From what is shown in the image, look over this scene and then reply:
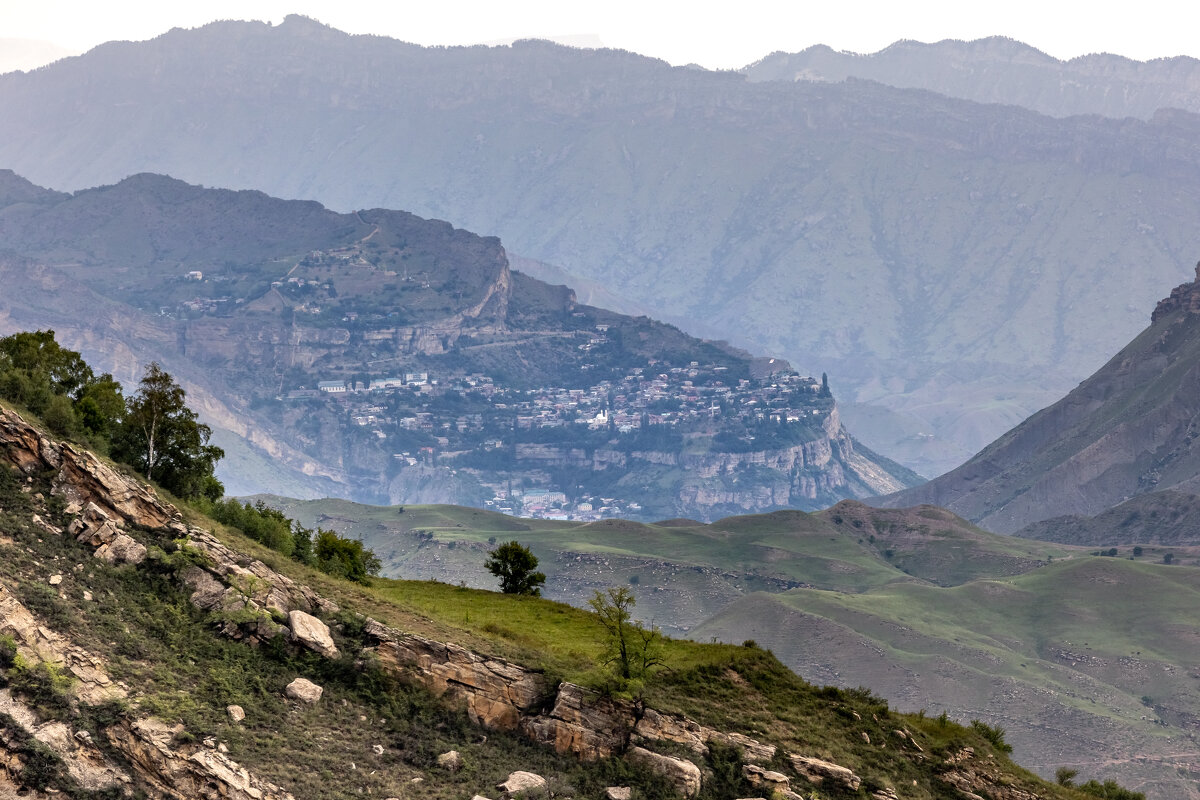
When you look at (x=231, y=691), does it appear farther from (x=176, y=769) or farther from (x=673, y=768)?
(x=673, y=768)

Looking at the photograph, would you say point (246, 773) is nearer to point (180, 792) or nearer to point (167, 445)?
point (180, 792)

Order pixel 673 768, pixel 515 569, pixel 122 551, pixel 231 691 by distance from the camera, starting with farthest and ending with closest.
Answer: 1. pixel 515 569
2. pixel 122 551
3. pixel 673 768
4. pixel 231 691

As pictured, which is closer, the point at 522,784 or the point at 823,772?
the point at 522,784

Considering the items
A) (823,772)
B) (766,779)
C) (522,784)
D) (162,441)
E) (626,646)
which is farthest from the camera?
(162,441)

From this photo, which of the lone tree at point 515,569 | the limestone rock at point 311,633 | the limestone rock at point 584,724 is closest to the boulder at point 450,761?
the limestone rock at point 584,724

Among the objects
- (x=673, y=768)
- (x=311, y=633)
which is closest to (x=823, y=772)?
(x=673, y=768)

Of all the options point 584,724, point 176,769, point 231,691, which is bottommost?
point 176,769

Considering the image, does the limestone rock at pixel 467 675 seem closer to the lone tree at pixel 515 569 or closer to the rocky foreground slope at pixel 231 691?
the rocky foreground slope at pixel 231 691

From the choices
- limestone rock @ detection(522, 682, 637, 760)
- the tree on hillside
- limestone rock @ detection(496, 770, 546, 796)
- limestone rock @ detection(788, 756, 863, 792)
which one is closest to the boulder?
limestone rock @ detection(496, 770, 546, 796)

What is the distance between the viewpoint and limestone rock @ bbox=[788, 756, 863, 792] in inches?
2421

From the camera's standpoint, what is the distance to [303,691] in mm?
58031

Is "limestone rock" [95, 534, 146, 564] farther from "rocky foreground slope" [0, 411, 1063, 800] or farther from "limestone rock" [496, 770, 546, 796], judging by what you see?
"limestone rock" [496, 770, 546, 796]

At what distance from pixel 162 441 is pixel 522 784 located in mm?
32609

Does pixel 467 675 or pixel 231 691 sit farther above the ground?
pixel 467 675
